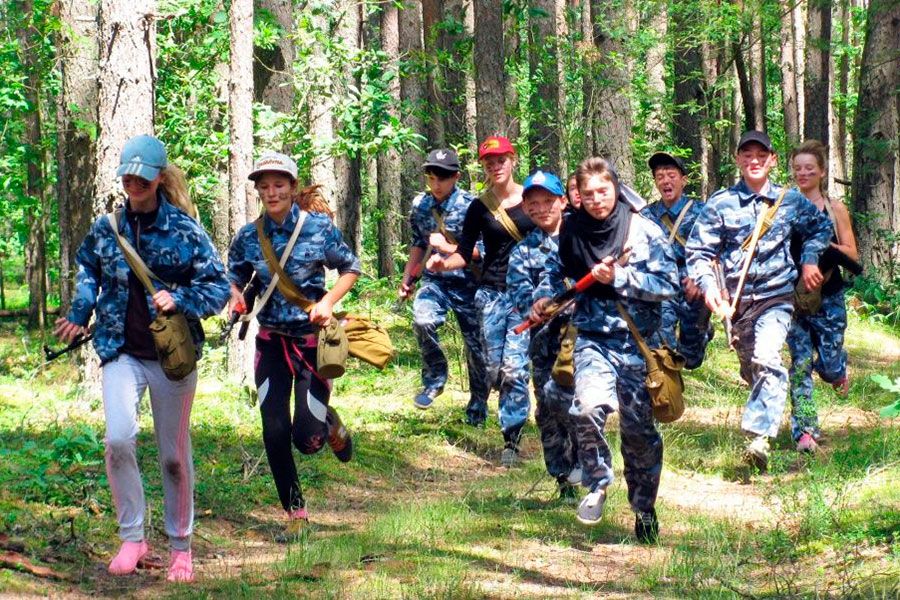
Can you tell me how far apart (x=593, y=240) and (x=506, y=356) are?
3.05 meters

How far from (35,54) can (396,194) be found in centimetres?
894

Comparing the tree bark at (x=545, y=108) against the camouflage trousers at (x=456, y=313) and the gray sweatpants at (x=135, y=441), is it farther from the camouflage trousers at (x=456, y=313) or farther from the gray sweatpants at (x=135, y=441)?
the gray sweatpants at (x=135, y=441)

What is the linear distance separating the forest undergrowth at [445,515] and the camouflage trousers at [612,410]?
0.45m

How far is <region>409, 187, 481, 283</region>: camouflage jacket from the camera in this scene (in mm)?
10836

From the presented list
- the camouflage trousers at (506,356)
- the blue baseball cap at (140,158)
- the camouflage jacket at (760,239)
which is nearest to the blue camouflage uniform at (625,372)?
the camouflage jacket at (760,239)

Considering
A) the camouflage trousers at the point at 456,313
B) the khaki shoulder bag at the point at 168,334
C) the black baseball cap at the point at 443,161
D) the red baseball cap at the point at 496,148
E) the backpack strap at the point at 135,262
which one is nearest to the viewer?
the khaki shoulder bag at the point at 168,334

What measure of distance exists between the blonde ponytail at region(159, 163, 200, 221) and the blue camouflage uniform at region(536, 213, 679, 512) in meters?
2.25

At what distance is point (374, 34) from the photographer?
39.5 metres

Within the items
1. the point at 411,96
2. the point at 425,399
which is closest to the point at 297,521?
the point at 425,399

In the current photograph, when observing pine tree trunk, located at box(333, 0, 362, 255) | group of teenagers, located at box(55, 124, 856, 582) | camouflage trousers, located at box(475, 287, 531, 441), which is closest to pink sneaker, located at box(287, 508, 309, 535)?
group of teenagers, located at box(55, 124, 856, 582)

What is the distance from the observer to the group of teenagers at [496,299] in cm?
619

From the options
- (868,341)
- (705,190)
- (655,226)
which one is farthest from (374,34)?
(655,226)

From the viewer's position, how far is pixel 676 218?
11312 mm

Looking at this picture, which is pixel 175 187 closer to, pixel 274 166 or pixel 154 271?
pixel 154 271
